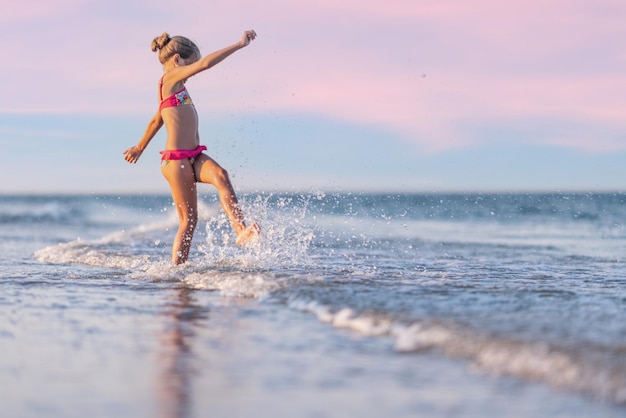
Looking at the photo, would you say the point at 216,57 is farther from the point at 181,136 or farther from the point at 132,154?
the point at 132,154

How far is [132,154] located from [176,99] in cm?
83

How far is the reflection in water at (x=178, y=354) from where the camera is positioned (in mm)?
3535

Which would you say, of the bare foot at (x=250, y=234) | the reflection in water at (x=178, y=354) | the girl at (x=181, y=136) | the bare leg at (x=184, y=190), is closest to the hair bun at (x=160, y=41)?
the girl at (x=181, y=136)

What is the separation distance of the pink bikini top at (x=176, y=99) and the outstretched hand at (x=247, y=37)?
3.69 ft

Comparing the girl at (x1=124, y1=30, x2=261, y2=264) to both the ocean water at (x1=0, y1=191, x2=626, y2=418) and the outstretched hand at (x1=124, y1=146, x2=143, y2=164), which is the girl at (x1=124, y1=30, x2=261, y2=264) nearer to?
the outstretched hand at (x1=124, y1=146, x2=143, y2=164)

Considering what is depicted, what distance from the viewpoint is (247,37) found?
7027 millimetres

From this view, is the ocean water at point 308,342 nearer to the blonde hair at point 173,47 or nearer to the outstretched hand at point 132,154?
the outstretched hand at point 132,154

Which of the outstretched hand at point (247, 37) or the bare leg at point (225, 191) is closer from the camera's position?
the outstretched hand at point (247, 37)

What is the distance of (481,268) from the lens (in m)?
9.41

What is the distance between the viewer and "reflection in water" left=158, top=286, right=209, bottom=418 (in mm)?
3535

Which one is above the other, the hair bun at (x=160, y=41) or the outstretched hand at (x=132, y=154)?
the hair bun at (x=160, y=41)

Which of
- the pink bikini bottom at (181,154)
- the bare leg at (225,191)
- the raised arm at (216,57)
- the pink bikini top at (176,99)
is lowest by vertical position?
the bare leg at (225,191)

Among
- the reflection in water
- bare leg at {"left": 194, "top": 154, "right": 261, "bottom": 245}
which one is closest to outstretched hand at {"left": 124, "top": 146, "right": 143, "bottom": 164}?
bare leg at {"left": 194, "top": 154, "right": 261, "bottom": 245}

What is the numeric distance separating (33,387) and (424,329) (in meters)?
2.24
